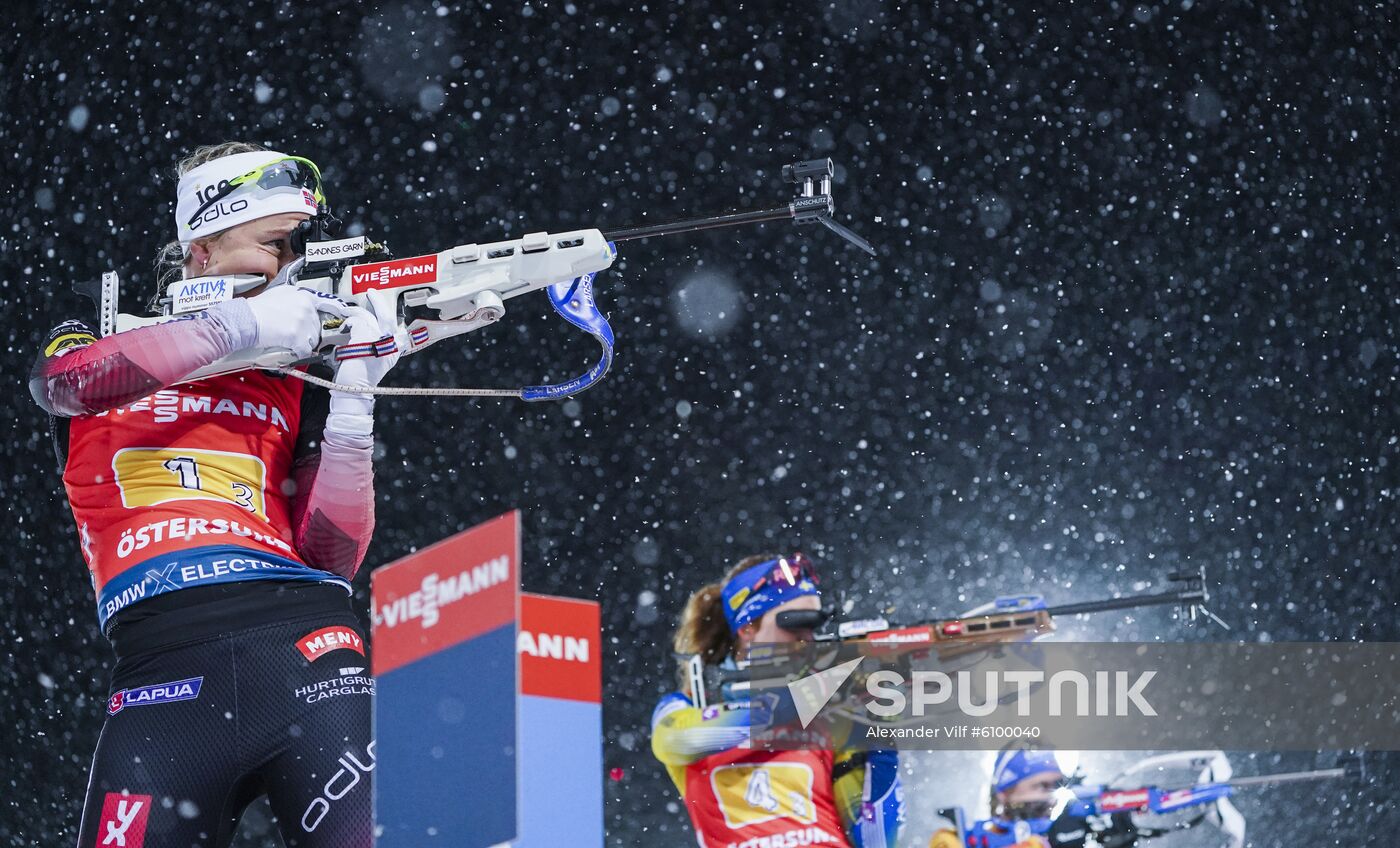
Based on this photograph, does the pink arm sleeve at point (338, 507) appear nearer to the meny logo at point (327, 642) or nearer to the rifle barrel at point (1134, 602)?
the meny logo at point (327, 642)

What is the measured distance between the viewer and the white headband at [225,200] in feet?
9.18

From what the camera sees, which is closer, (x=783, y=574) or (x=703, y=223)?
(x=703, y=223)

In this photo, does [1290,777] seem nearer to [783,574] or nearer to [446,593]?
[783,574]

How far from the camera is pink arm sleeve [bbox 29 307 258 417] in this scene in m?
2.34

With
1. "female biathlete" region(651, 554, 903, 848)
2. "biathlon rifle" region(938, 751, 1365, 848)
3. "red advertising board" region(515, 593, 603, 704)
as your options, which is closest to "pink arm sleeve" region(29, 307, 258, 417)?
"red advertising board" region(515, 593, 603, 704)

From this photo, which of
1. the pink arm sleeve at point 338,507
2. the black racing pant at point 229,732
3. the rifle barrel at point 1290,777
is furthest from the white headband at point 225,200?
the rifle barrel at point 1290,777

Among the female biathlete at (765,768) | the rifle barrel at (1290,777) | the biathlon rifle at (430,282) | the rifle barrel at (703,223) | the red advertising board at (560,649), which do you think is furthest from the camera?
the rifle barrel at (1290,777)

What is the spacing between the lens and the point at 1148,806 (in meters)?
5.30

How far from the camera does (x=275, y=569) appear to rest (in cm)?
244

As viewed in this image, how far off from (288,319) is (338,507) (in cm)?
35

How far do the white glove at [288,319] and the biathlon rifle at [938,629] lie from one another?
2.02 m

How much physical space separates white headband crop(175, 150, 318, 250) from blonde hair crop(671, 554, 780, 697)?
198 cm

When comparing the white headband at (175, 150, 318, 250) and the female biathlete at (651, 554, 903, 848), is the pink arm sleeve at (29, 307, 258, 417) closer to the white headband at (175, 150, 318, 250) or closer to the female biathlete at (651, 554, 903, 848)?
the white headband at (175, 150, 318, 250)

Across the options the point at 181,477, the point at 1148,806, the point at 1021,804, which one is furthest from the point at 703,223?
the point at 1148,806
